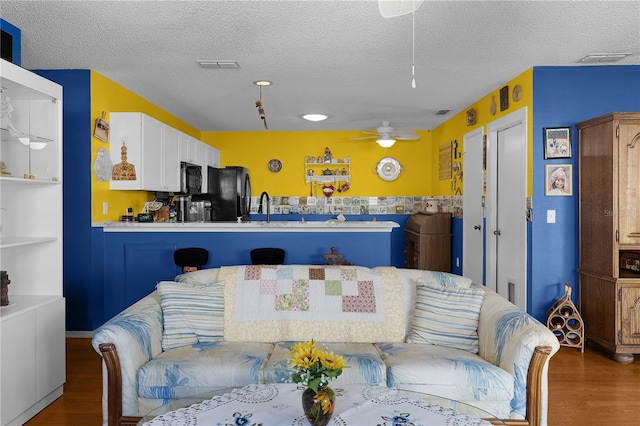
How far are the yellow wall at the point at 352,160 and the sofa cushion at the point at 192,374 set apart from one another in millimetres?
6080

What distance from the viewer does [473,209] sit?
650 centimetres

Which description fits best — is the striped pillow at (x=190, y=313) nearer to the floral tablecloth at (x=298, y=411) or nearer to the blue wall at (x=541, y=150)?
the floral tablecloth at (x=298, y=411)

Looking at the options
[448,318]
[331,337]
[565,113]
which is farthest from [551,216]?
[331,337]

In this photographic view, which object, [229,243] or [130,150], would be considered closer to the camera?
[229,243]

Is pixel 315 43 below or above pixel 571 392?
above

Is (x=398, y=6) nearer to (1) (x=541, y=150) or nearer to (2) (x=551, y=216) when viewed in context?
(1) (x=541, y=150)

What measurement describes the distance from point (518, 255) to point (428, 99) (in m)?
2.17

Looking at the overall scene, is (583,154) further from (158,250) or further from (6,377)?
(6,377)

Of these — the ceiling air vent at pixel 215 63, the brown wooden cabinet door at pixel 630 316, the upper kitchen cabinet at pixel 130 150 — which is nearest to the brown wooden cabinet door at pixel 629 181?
the brown wooden cabinet door at pixel 630 316

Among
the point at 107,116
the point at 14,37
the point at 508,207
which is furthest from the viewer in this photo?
the point at 508,207

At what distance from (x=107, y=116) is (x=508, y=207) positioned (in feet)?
14.1

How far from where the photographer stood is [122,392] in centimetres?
248

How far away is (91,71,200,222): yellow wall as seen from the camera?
4840 mm

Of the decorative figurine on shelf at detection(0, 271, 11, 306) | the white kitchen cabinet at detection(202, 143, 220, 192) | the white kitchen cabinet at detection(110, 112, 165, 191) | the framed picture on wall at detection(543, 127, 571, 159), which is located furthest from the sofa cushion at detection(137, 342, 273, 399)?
the white kitchen cabinet at detection(202, 143, 220, 192)
